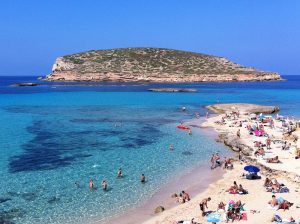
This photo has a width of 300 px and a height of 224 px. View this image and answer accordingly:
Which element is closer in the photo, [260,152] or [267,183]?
[267,183]

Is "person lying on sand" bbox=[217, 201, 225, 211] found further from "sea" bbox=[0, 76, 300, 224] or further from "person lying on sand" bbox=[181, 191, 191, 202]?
"sea" bbox=[0, 76, 300, 224]

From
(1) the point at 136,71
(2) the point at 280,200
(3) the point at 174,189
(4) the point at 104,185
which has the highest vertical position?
(1) the point at 136,71

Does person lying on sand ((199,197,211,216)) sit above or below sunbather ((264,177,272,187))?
below

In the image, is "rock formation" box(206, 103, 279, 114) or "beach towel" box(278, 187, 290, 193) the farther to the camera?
"rock formation" box(206, 103, 279, 114)

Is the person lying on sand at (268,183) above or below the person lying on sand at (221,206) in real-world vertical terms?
above

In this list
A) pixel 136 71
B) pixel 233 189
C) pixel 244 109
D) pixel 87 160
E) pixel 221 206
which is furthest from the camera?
pixel 136 71

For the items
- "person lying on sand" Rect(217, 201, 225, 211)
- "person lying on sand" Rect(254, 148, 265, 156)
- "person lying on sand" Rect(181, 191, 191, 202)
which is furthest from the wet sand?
"person lying on sand" Rect(254, 148, 265, 156)

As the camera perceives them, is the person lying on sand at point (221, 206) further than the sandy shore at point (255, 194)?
Yes

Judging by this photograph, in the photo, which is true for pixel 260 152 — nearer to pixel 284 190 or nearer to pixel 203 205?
pixel 284 190

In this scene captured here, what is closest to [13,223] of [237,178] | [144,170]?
[144,170]

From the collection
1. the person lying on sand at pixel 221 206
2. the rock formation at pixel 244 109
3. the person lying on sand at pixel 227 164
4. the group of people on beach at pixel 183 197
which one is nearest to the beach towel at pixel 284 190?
the person lying on sand at pixel 221 206

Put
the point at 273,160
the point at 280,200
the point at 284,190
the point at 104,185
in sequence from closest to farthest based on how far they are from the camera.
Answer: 1. the point at 280,200
2. the point at 284,190
3. the point at 104,185
4. the point at 273,160

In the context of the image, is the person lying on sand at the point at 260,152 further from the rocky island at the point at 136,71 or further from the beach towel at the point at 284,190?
the rocky island at the point at 136,71

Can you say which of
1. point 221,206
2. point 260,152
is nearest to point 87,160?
point 221,206
